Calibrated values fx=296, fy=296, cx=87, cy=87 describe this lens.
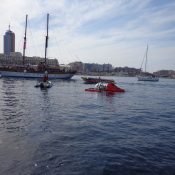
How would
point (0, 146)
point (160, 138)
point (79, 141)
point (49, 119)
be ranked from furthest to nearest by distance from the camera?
point (49, 119) → point (160, 138) → point (79, 141) → point (0, 146)

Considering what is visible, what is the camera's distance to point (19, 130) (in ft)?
57.9

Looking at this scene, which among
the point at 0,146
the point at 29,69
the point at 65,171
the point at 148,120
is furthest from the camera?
the point at 29,69

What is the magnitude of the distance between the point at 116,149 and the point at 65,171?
12.9ft

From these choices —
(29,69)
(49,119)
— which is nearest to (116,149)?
(49,119)

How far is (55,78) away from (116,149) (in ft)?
335

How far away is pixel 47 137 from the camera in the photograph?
1623 centimetres

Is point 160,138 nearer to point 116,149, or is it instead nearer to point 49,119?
point 116,149

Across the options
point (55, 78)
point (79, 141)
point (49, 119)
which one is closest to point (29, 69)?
point (55, 78)

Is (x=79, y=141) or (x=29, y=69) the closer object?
(x=79, y=141)

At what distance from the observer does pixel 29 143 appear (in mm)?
14781

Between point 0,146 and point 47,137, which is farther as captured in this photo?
point 47,137

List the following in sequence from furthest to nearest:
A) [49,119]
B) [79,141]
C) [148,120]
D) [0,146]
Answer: [148,120] → [49,119] → [79,141] → [0,146]

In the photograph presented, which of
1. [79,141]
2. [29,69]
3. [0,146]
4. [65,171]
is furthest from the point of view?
[29,69]

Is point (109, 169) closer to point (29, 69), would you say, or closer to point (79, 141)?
point (79, 141)
